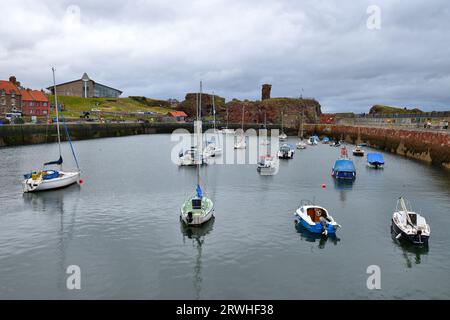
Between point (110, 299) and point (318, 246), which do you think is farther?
A: point (318, 246)

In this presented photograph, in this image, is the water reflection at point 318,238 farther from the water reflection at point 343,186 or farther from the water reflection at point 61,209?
the water reflection at point 61,209

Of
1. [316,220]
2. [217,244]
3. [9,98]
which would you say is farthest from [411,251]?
[9,98]

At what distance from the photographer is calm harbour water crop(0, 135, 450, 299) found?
21.6m

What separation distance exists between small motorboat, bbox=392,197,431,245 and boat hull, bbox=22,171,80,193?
3763 cm

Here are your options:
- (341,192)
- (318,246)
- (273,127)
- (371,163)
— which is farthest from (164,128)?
(318,246)

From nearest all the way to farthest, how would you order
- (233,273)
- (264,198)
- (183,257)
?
(233,273) < (183,257) < (264,198)

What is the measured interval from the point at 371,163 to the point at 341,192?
24897 millimetres

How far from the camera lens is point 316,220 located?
32.2 meters

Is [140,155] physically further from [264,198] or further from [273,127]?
[273,127]

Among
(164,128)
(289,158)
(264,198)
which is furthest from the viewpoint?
(164,128)

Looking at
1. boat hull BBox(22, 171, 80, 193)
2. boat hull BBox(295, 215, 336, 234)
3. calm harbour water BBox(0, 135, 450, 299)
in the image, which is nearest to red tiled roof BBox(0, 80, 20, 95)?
calm harbour water BBox(0, 135, 450, 299)

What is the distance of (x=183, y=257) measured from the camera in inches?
1017

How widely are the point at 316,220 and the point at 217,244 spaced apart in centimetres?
921

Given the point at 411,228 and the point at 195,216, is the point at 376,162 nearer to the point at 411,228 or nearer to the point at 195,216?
the point at 411,228
